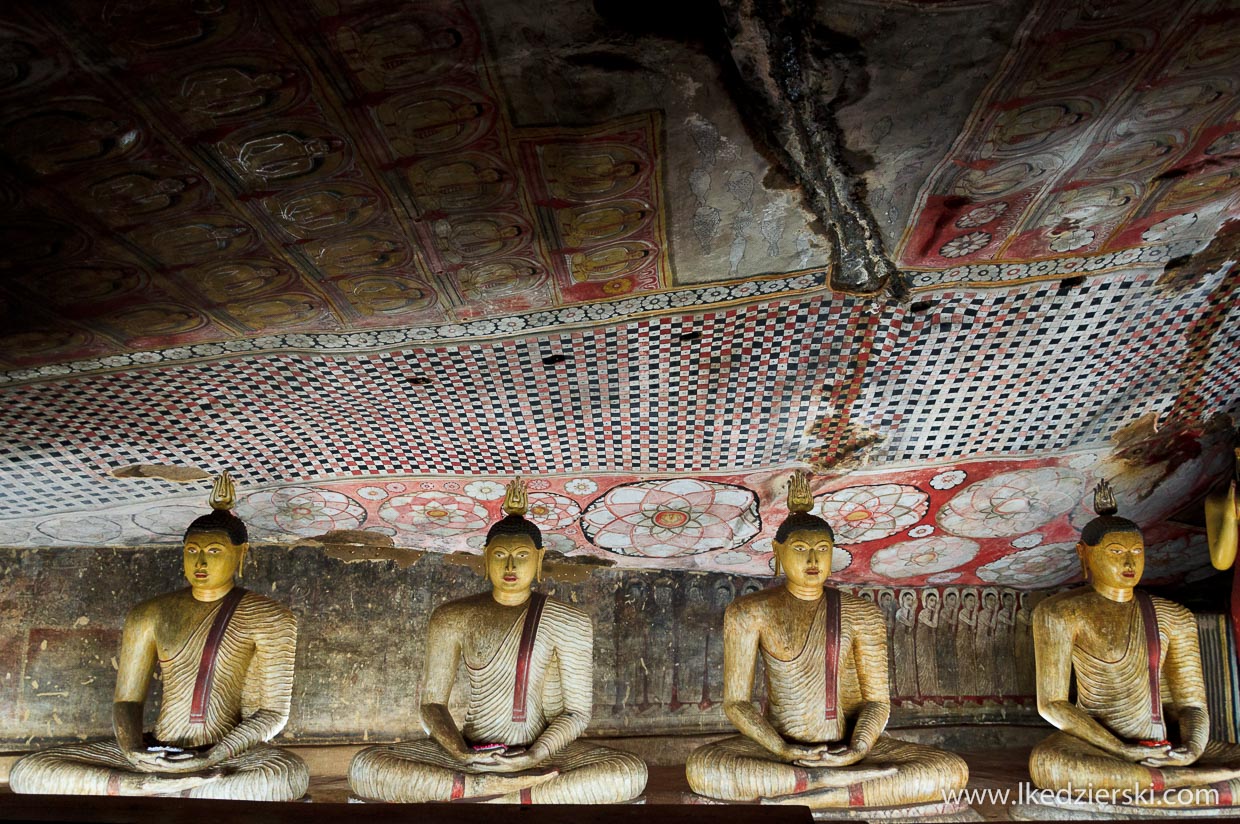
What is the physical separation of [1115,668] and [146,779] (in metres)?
4.42

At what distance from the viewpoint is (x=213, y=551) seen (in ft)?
16.4

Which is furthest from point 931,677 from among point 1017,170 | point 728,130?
point 728,130

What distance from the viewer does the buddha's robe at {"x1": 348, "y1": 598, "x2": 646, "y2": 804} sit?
431 centimetres

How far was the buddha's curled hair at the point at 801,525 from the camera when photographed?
5117 millimetres

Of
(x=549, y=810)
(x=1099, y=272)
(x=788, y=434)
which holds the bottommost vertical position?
(x=549, y=810)

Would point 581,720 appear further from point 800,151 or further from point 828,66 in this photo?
point 828,66

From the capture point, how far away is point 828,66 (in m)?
3.40

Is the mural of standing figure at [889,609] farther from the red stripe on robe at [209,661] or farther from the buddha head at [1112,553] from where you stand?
the red stripe on robe at [209,661]

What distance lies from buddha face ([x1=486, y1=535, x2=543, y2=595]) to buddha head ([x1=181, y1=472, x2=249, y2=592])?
1216 mm

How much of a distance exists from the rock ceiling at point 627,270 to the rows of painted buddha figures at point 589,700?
0.59 m

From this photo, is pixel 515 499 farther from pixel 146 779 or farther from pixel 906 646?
pixel 906 646

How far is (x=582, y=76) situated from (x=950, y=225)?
1.77 m

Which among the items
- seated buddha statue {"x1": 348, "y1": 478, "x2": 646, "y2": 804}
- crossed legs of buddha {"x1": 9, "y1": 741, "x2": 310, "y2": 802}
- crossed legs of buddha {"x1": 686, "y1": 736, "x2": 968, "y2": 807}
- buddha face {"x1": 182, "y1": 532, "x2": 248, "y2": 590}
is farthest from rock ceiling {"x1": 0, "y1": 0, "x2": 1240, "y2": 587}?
crossed legs of buddha {"x1": 686, "y1": 736, "x2": 968, "y2": 807}

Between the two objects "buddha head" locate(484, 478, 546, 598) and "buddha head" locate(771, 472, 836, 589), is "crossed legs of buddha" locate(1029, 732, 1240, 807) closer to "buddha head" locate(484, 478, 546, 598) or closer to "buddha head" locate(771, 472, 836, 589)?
"buddha head" locate(771, 472, 836, 589)
